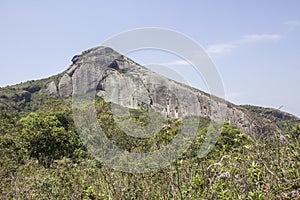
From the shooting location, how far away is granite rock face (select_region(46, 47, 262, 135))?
18.3 metres

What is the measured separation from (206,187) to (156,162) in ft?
11.8

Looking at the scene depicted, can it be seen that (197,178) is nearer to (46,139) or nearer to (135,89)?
(46,139)

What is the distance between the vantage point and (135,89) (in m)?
33.0

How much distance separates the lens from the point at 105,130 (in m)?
20.3

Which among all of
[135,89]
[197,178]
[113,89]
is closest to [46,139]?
[135,89]

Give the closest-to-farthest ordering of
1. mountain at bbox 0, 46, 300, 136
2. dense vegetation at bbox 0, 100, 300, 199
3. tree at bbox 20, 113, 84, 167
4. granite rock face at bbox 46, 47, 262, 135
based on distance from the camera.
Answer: dense vegetation at bbox 0, 100, 300, 199 → granite rock face at bbox 46, 47, 262, 135 → tree at bbox 20, 113, 84, 167 → mountain at bbox 0, 46, 300, 136

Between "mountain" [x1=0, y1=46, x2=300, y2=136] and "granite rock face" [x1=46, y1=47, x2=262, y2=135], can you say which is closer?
"granite rock face" [x1=46, y1=47, x2=262, y2=135]

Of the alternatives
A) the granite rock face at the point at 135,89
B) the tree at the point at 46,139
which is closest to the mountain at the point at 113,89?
the granite rock face at the point at 135,89

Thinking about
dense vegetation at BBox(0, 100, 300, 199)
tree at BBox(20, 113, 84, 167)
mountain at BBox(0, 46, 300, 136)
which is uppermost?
mountain at BBox(0, 46, 300, 136)

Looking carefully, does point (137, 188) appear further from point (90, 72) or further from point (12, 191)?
point (90, 72)

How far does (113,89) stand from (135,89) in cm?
1131

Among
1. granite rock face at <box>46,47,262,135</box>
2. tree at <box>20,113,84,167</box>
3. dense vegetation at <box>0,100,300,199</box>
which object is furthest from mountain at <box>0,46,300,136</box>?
dense vegetation at <box>0,100,300,199</box>

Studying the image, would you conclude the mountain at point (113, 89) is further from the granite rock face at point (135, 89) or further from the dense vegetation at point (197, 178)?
the dense vegetation at point (197, 178)

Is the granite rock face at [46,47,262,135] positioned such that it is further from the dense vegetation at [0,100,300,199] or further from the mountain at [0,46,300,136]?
the dense vegetation at [0,100,300,199]
